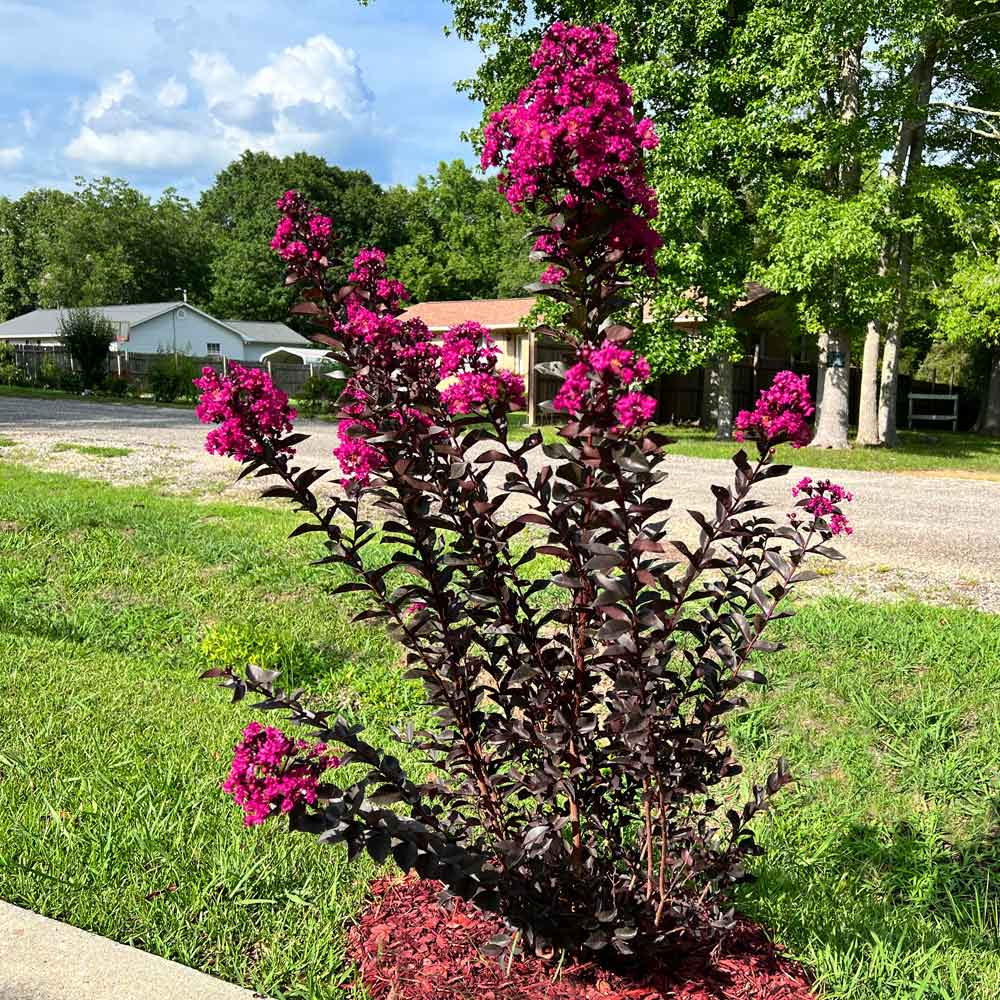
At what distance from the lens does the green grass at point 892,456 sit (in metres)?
14.9

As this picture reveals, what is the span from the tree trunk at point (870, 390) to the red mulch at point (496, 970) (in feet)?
62.1

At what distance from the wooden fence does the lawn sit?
26337 mm

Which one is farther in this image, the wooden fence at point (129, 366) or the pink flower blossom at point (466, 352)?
the wooden fence at point (129, 366)

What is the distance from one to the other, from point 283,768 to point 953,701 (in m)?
3.38

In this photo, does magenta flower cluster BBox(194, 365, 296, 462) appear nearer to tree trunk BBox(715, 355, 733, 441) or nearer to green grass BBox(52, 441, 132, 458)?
green grass BBox(52, 441, 132, 458)

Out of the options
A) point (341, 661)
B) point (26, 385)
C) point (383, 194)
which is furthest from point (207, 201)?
point (341, 661)

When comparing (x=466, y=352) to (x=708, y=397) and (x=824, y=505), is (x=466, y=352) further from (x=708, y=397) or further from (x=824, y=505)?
(x=708, y=397)

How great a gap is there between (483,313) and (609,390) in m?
28.0

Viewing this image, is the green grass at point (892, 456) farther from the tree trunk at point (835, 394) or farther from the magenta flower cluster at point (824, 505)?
the magenta flower cluster at point (824, 505)

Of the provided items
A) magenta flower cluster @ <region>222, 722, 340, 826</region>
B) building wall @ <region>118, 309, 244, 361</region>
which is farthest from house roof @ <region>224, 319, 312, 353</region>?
magenta flower cluster @ <region>222, 722, 340, 826</region>

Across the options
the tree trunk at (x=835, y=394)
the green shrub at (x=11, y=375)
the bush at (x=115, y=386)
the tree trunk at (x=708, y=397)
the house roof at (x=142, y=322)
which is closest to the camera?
the tree trunk at (x=835, y=394)

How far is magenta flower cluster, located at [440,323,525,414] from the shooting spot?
1.77 meters

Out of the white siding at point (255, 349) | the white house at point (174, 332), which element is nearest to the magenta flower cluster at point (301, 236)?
the white house at point (174, 332)

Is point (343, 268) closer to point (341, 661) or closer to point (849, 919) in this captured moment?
point (849, 919)
